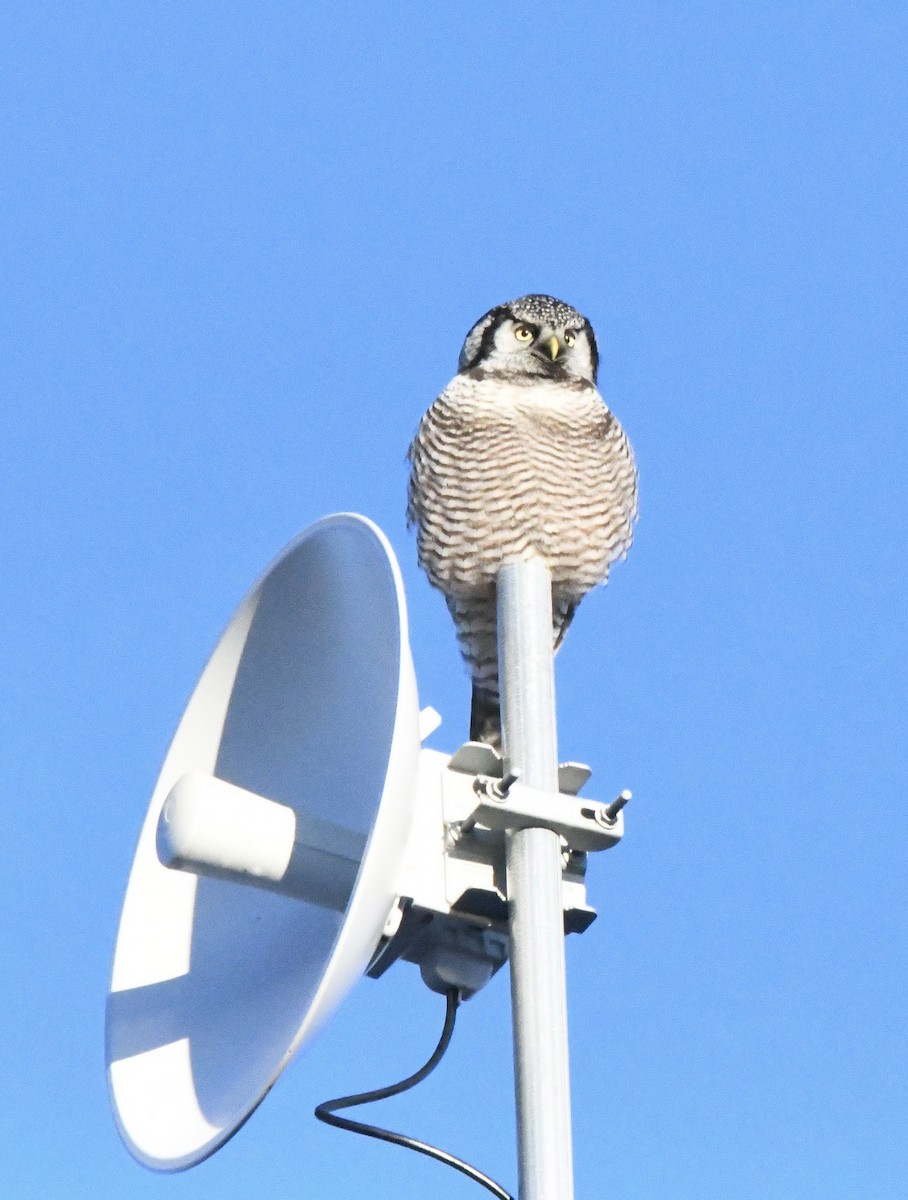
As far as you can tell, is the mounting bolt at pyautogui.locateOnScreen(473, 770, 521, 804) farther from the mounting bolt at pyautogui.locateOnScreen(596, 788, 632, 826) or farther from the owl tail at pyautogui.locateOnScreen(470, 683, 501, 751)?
the owl tail at pyautogui.locateOnScreen(470, 683, 501, 751)

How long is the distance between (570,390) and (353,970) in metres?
3.87

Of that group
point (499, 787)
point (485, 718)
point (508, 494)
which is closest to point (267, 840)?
point (499, 787)

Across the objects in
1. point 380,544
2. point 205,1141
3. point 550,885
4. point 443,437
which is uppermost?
point 443,437

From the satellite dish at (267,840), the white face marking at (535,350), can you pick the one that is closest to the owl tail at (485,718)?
the white face marking at (535,350)

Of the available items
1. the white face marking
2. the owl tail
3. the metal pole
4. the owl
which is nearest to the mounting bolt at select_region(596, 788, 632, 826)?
the metal pole

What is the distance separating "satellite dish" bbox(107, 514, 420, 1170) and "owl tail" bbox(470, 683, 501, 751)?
1.77 meters

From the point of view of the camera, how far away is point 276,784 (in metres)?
4.29

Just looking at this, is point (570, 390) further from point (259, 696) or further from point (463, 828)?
point (463, 828)

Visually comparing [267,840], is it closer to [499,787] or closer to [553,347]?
[499,787]

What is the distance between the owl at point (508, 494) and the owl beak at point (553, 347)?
0.73 ft

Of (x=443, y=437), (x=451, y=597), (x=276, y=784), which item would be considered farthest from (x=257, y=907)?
(x=443, y=437)

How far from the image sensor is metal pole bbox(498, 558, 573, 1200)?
2.86 m

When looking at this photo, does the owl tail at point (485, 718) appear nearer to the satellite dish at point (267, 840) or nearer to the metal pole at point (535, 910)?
the satellite dish at point (267, 840)

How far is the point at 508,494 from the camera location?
573 cm
